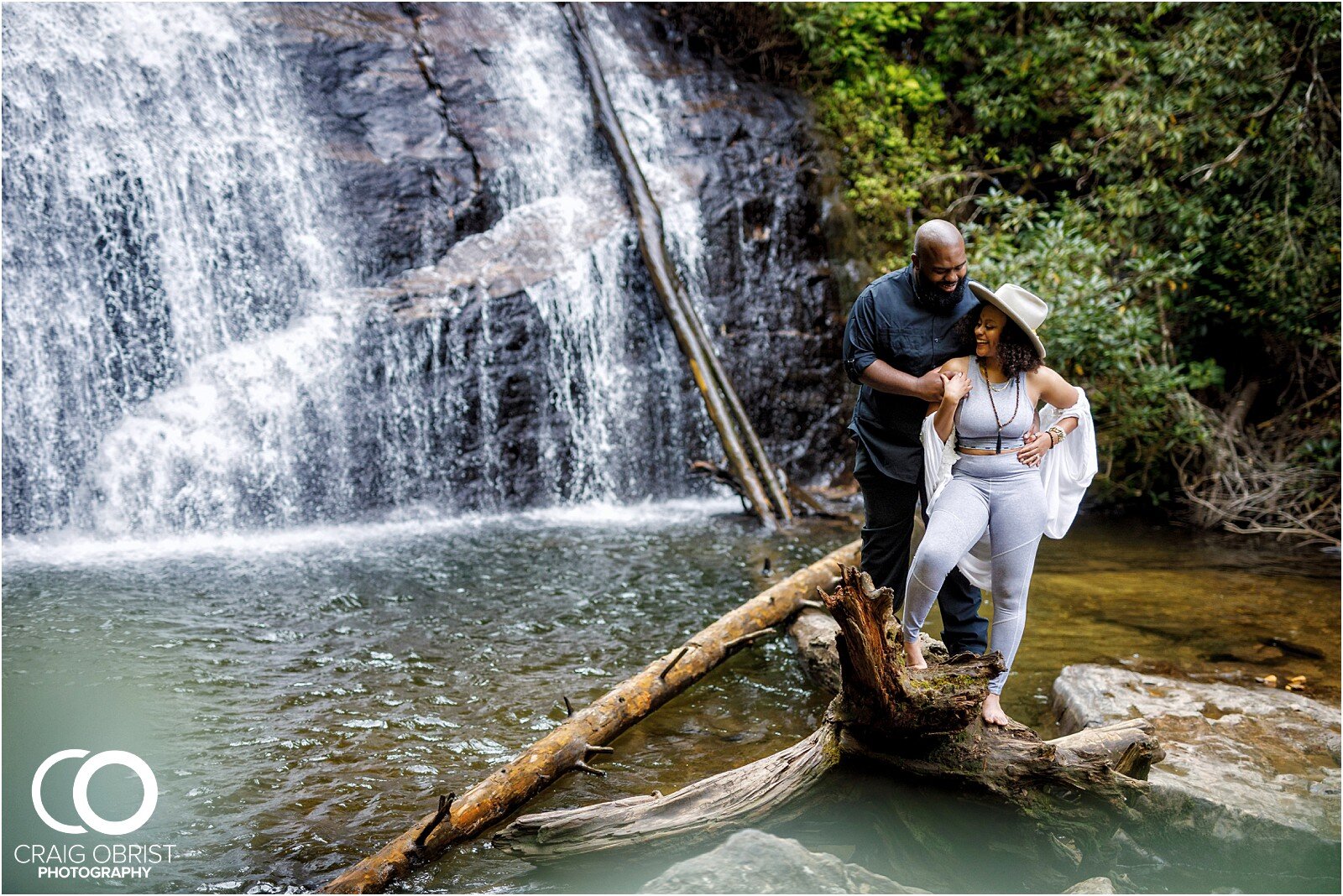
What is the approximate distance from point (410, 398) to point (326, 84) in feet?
11.7

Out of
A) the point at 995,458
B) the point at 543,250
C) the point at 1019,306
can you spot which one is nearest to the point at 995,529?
the point at 995,458

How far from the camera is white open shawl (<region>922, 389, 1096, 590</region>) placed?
3.48 meters

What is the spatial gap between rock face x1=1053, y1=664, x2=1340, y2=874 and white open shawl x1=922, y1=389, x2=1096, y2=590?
91cm

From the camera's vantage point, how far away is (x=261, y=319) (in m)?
9.45

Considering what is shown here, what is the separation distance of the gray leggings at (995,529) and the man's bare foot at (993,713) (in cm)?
8

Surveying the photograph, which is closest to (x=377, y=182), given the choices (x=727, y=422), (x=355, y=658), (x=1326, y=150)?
(x=727, y=422)

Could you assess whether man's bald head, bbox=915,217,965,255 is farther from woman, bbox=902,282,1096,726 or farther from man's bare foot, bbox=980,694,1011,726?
man's bare foot, bbox=980,694,1011,726

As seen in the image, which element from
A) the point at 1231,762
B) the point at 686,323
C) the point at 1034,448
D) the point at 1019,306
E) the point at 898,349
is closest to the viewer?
the point at 1019,306

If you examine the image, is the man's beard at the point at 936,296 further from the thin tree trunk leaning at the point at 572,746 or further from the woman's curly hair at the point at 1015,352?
the thin tree trunk leaning at the point at 572,746

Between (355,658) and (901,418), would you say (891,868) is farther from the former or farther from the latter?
(355,658)

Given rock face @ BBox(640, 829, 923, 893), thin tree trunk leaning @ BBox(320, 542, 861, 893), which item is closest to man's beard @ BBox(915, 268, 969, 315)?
thin tree trunk leaning @ BBox(320, 542, 861, 893)

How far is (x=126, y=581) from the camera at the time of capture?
6688 millimetres

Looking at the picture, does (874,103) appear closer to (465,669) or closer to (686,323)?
(686,323)

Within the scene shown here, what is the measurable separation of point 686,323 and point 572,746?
20.9 ft
